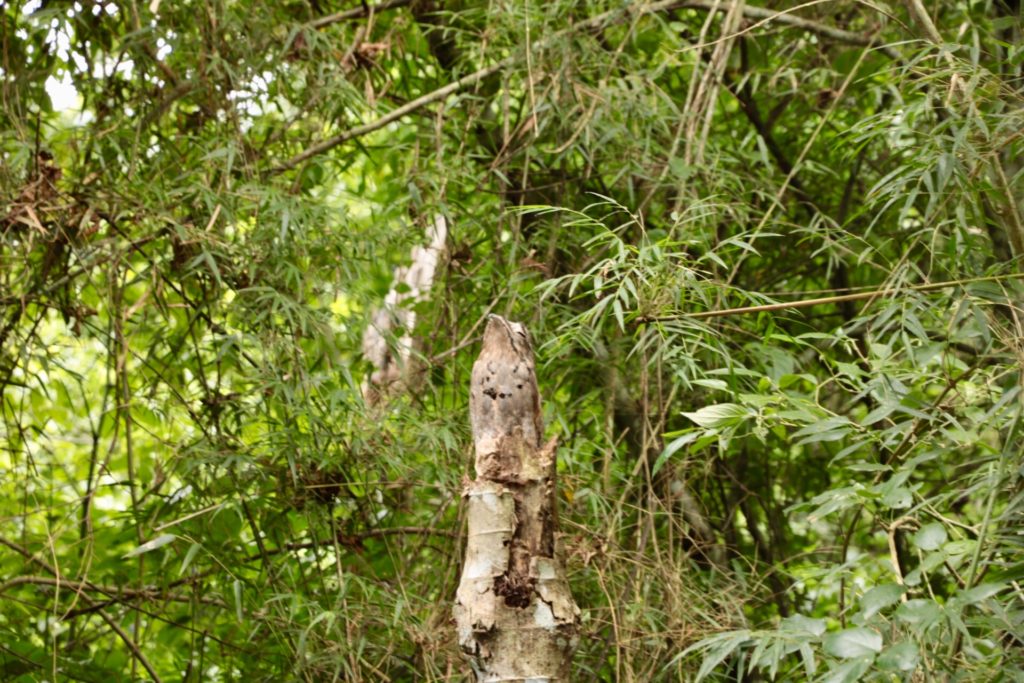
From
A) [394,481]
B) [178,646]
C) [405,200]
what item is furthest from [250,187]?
[178,646]

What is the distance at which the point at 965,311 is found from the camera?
5.14 feet

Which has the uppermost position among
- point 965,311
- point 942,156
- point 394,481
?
point 942,156

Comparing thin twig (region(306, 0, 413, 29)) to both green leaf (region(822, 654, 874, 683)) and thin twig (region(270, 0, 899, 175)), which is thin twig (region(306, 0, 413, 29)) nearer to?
thin twig (region(270, 0, 899, 175))

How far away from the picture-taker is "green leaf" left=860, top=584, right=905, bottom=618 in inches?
50.9

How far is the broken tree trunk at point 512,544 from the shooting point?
1416mm

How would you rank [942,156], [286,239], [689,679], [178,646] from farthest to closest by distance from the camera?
1. [178,646]
2. [286,239]
3. [689,679]
4. [942,156]

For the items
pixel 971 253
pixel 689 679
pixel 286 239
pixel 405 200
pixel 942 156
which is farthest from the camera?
pixel 405 200

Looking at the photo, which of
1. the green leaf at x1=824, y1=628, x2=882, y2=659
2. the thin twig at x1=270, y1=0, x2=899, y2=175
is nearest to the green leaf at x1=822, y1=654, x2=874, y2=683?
the green leaf at x1=824, y1=628, x2=882, y2=659

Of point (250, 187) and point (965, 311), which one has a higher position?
point (250, 187)

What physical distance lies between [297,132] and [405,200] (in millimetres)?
397

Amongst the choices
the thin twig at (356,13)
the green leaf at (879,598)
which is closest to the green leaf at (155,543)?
the thin twig at (356,13)

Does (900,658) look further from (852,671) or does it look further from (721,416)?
(721,416)

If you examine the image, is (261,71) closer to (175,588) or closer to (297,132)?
(297,132)

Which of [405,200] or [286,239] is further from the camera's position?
[405,200]
